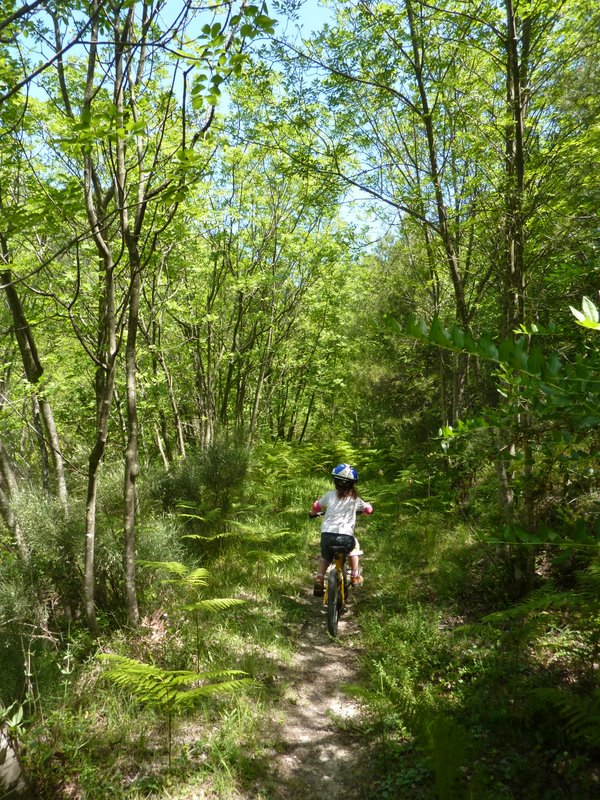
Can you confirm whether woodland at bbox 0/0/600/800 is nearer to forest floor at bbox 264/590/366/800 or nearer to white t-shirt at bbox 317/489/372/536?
forest floor at bbox 264/590/366/800

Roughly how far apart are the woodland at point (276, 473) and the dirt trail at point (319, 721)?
0.14 metres

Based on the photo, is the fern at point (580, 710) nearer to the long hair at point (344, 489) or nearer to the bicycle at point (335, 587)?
the bicycle at point (335, 587)

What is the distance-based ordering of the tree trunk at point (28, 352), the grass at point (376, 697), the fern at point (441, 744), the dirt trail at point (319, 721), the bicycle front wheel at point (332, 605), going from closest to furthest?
the fern at point (441, 744) < the grass at point (376, 697) < the dirt trail at point (319, 721) < the tree trunk at point (28, 352) < the bicycle front wheel at point (332, 605)

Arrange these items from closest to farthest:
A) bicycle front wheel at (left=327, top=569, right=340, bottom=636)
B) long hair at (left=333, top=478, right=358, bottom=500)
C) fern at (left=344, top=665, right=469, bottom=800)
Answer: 1. fern at (left=344, top=665, right=469, bottom=800)
2. bicycle front wheel at (left=327, top=569, right=340, bottom=636)
3. long hair at (left=333, top=478, right=358, bottom=500)

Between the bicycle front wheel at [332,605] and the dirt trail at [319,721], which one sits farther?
the bicycle front wheel at [332,605]

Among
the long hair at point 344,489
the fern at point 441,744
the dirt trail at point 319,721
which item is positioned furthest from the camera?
the long hair at point 344,489

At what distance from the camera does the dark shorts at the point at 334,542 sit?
5.60 meters

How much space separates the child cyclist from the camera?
564 cm

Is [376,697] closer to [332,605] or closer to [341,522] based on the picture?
[332,605]

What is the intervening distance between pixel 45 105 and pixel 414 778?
8.24 metres

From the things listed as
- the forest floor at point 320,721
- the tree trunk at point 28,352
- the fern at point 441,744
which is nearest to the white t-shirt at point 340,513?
the forest floor at point 320,721

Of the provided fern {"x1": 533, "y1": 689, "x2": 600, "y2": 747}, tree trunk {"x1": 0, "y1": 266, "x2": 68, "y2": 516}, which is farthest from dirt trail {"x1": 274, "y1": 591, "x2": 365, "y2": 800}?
tree trunk {"x1": 0, "y1": 266, "x2": 68, "y2": 516}

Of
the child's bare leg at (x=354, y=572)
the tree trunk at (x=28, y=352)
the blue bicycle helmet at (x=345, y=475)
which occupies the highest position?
the tree trunk at (x=28, y=352)

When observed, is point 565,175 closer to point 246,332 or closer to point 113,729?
point 113,729
